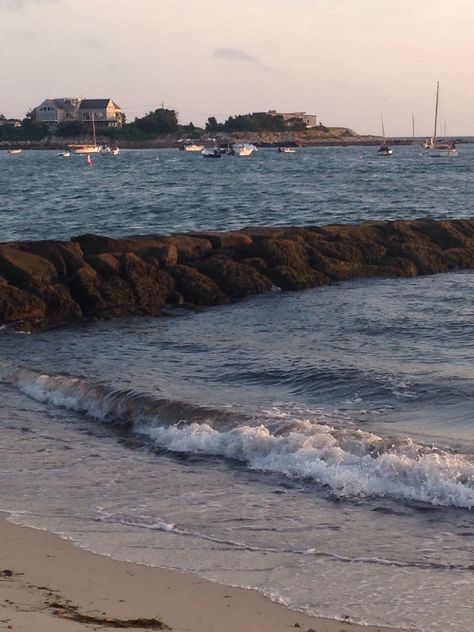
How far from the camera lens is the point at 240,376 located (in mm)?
12781

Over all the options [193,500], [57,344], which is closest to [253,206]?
[57,344]

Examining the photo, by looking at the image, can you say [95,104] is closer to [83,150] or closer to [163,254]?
[83,150]

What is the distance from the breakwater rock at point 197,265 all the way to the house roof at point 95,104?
175m

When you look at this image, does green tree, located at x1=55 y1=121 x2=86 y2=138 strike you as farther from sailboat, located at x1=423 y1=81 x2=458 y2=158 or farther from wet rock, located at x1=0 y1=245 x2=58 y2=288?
wet rock, located at x1=0 y1=245 x2=58 y2=288

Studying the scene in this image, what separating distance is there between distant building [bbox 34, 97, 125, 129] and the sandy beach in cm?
18924

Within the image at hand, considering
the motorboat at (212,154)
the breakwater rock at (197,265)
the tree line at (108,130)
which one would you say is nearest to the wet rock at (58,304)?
the breakwater rock at (197,265)

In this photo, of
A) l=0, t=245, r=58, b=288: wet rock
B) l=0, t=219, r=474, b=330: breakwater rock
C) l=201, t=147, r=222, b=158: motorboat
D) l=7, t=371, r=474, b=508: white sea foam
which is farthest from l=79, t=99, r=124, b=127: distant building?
l=7, t=371, r=474, b=508: white sea foam

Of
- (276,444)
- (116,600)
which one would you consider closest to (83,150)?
→ (276,444)

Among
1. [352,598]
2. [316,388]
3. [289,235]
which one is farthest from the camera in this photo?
[289,235]

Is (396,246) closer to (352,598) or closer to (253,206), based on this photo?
(352,598)

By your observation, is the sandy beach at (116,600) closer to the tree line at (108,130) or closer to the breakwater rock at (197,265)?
the breakwater rock at (197,265)

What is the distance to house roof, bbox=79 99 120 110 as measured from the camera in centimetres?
19262

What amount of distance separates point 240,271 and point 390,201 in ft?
86.7

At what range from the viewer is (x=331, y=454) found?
9.15 meters
